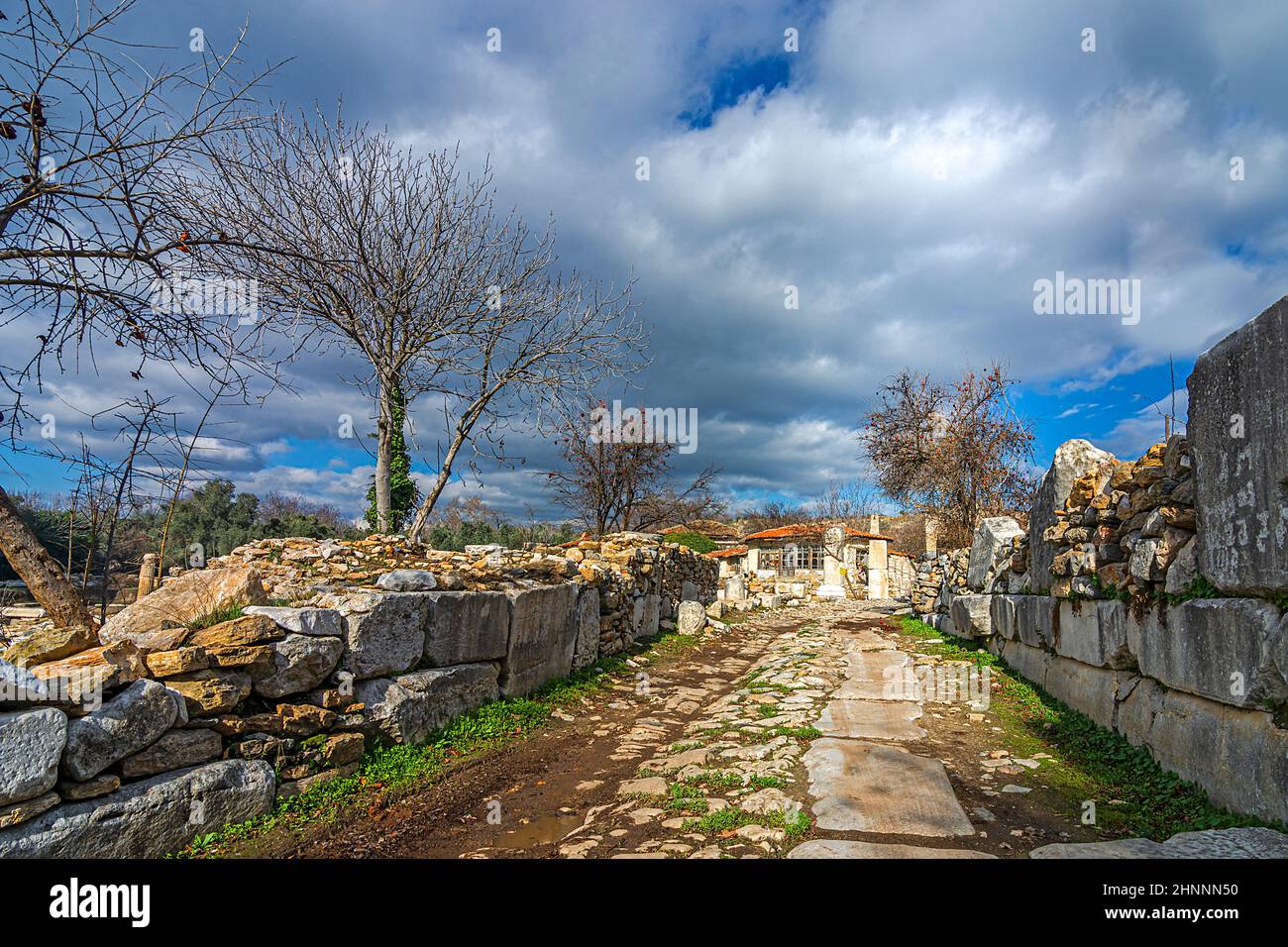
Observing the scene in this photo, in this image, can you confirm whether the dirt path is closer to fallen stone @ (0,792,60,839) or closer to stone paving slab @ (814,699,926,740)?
stone paving slab @ (814,699,926,740)

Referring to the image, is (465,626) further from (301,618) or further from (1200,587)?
(1200,587)

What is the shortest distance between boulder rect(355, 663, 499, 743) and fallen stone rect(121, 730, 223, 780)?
3.81 ft

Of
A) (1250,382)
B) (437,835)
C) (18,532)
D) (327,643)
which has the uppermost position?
(1250,382)

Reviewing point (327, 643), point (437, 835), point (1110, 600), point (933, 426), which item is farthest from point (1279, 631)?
point (933, 426)

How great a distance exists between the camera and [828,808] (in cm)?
373

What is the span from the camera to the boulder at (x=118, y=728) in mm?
2916

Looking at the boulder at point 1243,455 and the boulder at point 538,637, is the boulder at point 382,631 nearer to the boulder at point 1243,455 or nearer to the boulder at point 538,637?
the boulder at point 538,637

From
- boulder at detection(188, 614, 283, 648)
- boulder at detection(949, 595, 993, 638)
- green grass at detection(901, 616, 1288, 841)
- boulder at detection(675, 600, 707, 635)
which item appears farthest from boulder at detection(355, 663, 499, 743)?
boulder at detection(675, 600, 707, 635)

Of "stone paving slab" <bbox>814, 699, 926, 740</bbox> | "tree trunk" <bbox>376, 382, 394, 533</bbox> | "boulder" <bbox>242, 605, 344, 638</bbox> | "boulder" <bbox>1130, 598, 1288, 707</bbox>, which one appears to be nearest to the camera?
"boulder" <bbox>1130, 598, 1288, 707</bbox>

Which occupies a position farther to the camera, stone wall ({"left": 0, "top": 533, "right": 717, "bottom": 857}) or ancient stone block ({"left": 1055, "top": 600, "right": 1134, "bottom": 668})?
ancient stone block ({"left": 1055, "top": 600, "right": 1134, "bottom": 668})

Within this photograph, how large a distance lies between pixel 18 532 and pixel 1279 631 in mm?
6268

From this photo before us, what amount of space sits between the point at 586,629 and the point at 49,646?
6103mm

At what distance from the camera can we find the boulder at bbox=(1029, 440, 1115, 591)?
21.6ft
